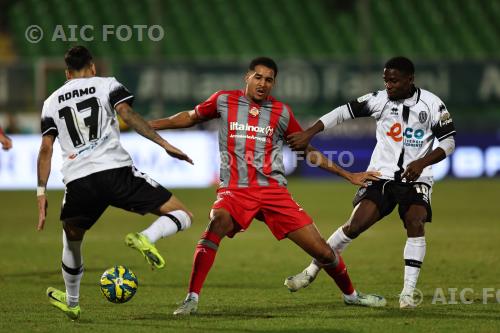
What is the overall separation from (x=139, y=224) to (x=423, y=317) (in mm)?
9816

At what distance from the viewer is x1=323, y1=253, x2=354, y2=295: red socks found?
8055mm

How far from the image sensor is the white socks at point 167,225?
688 centimetres

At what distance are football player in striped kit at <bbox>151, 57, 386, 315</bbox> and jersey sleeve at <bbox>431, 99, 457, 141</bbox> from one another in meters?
0.97

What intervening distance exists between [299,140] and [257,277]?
324 cm

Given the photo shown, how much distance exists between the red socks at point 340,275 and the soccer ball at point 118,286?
176 cm

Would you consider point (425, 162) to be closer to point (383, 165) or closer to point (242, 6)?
point (383, 165)

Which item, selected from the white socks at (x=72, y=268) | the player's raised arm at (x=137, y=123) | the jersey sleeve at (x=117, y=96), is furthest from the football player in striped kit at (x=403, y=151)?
the white socks at (x=72, y=268)

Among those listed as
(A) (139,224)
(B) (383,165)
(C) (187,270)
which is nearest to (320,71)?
(A) (139,224)

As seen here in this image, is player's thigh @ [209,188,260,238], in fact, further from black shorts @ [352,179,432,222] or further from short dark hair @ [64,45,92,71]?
short dark hair @ [64,45,92,71]

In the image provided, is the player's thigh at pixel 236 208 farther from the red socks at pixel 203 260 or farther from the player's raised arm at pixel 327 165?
the player's raised arm at pixel 327 165

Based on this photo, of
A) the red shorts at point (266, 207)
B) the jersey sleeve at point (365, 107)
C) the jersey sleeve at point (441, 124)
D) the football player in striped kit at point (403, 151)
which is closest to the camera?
the red shorts at point (266, 207)

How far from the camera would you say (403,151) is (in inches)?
327

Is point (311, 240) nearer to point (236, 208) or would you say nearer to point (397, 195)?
point (236, 208)

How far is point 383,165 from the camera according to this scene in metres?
8.41
